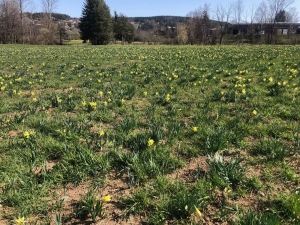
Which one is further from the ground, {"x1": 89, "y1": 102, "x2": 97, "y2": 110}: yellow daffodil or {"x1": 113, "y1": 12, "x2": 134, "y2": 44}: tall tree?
{"x1": 113, "y1": 12, "x2": 134, "y2": 44}: tall tree

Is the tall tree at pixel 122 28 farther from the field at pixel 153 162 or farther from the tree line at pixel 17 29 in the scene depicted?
the field at pixel 153 162

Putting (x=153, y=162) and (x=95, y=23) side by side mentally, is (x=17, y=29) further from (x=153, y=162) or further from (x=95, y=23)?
(x=153, y=162)

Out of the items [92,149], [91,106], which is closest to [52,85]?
[91,106]

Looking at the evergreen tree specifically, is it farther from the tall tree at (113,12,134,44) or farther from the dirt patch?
the dirt patch

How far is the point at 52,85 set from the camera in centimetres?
830

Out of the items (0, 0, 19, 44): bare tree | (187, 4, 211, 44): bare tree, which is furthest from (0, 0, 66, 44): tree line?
(187, 4, 211, 44): bare tree

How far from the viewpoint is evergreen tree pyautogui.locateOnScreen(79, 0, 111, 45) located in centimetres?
5156

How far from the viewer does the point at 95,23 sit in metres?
51.4

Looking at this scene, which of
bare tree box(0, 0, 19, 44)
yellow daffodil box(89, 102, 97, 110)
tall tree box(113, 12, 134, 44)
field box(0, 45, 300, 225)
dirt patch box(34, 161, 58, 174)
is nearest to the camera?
field box(0, 45, 300, 225)

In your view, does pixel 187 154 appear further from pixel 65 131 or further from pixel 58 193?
pixel 65 131

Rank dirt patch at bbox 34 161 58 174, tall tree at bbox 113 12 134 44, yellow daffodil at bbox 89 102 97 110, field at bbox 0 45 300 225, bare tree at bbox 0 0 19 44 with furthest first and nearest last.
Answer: tall tree at bbox 113 12 134 44 < bare tree at bbox 0 0 19 44 < yellow daffodil at bbox 89 102 97 110 < dirt patch at bbox 34 161 58 174 < field at bbox 0 45 300 225

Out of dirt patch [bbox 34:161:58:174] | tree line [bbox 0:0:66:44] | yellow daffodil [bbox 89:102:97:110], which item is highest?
tree line [bbox 0:0:66:44]

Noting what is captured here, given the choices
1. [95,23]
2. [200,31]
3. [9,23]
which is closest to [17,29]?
[9,23]

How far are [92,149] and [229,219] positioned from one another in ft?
7.55
